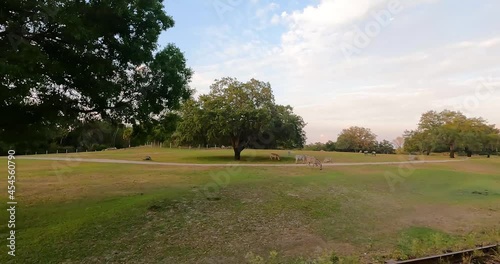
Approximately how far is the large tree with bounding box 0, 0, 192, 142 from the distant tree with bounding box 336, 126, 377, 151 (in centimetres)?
6782

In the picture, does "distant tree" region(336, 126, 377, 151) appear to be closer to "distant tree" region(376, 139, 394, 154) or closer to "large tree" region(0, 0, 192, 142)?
"distant tree" region(376, 139, 394, 154)

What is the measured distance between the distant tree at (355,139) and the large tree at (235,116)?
140 feet

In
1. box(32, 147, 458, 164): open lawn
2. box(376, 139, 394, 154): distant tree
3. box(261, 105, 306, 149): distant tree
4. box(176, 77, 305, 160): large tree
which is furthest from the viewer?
box(376, 139, 394, 154): distant tree

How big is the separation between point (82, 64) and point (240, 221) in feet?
21.6

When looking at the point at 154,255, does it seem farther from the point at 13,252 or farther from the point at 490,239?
the point at 490,239

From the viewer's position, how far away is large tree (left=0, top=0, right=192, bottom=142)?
322 inches

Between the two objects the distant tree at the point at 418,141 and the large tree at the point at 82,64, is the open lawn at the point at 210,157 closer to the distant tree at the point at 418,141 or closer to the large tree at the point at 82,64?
the distant tree at the point at 418,141

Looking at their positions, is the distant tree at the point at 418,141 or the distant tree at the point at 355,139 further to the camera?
the distant tree at the point at 355,139

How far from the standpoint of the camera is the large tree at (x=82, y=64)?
818cm

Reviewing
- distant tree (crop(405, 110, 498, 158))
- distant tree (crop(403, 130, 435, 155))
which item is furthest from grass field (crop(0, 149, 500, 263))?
distant tree (crop(403, 130, 435, 155))

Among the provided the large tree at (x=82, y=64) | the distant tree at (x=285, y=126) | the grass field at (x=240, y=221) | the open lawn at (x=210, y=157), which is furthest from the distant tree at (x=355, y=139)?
the large tree at (x=82, y=64)

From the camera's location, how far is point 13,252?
709 cm

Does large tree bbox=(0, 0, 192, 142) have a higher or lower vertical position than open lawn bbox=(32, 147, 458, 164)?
higher

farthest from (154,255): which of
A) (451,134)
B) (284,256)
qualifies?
(451,134)
